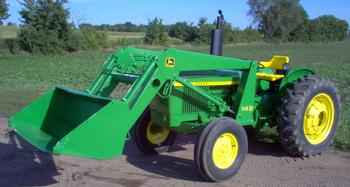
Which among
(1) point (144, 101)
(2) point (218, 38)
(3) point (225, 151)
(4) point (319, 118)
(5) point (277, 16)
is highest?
(5) point (277, 16)

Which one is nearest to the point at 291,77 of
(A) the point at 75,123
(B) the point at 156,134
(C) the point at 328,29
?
(B) the point at 156,134

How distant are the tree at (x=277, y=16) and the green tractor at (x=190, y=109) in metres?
71.4

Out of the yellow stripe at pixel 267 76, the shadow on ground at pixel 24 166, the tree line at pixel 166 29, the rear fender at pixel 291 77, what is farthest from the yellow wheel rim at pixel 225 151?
the tree line at pixel 166 29

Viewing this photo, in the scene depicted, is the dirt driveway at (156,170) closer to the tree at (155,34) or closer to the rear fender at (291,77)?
the rear fender at (291,77)

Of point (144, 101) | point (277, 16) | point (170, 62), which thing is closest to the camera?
point (144, 101)

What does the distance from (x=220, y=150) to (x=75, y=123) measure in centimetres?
184

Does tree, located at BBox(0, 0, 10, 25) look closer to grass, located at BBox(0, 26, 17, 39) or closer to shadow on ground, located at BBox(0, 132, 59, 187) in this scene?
grass, located at BBox(0, 26, 17, 39)

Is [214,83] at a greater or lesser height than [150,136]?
greater

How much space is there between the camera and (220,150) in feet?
17.8

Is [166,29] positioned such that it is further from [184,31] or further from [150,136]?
[150,136]

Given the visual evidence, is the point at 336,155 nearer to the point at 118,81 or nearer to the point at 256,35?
the point at 118,81

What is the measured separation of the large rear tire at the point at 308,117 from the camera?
239 inches

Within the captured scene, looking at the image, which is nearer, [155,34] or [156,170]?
[156,170]

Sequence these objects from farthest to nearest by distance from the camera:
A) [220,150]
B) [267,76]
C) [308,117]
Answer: [308,117]
[267,76]
[220,150]
